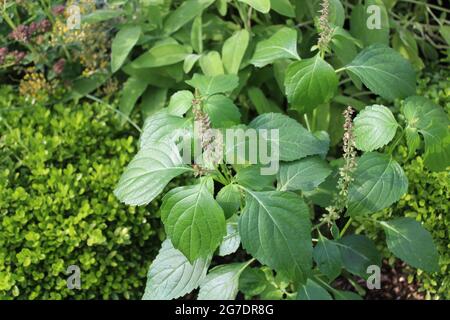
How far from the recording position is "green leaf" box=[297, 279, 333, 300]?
67.1 inches

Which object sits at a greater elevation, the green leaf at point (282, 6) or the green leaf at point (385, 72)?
the green leaf at point (282, 6)

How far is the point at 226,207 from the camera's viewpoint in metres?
1.52

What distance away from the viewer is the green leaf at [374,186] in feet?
5.13

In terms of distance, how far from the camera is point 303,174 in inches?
64.7

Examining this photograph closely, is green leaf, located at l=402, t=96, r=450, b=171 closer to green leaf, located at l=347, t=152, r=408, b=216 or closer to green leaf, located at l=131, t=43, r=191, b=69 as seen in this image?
green leaf, located at l=347, t=152, r=408, b=216

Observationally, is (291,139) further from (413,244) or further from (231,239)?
(413,244)

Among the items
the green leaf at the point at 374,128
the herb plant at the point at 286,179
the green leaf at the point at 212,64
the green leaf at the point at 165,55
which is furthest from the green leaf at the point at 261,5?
the green leaf at the point at 374,128

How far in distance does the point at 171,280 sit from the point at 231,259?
2.44ft

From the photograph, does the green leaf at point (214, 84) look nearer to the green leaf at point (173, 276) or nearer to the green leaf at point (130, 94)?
the green leaf at point (173, 276)

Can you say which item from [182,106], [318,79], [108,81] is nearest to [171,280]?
[182,106]

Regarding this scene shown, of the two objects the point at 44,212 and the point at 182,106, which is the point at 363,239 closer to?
the point at 182,106

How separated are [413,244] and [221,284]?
525 millimetres

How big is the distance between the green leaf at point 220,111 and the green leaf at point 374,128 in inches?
12.5

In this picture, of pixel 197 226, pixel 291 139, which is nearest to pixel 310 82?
pixel 291 139
